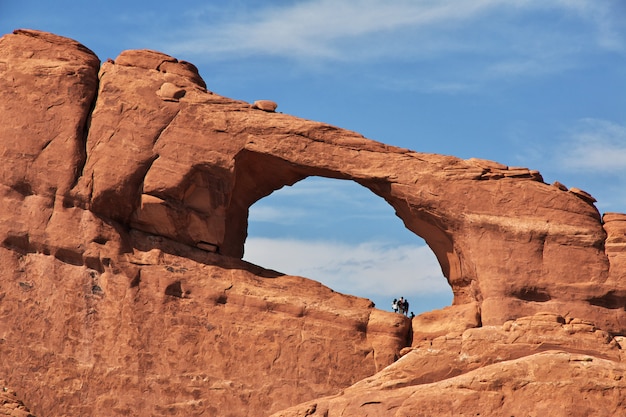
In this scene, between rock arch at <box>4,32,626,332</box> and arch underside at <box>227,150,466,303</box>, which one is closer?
rock arch at <box>4,32,626,332</box>

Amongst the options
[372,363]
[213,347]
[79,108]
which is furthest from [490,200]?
[79,108]

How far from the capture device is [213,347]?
40000mm

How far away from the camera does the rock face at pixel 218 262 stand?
38781 mm

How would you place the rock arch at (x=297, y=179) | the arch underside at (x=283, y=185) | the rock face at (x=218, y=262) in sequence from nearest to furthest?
the rock face at (x=218, y=262) < the rock arch at (x=297, y=179) < the arch underside at (x=283, y=185)

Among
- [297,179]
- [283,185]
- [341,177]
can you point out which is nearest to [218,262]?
[283,185]

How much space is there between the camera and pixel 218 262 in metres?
41.6

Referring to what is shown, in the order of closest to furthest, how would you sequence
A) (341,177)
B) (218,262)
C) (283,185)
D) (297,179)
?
(218,262) < (341,177) < (297,179) < (283,185)

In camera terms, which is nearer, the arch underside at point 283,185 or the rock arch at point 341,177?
the rock arch at point 341,177

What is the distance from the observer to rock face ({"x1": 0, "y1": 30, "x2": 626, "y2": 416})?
127 feet

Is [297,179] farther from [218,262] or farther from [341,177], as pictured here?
[218,262]

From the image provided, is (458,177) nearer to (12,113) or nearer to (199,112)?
(199,112)

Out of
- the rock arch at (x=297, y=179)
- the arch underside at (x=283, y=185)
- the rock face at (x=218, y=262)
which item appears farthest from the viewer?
the arch underside at (x=283, y=185)

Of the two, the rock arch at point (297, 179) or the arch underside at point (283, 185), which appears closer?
the rock arch at point (297, 179)

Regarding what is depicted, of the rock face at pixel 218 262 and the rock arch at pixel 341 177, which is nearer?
the rock face at pixel 218 262
